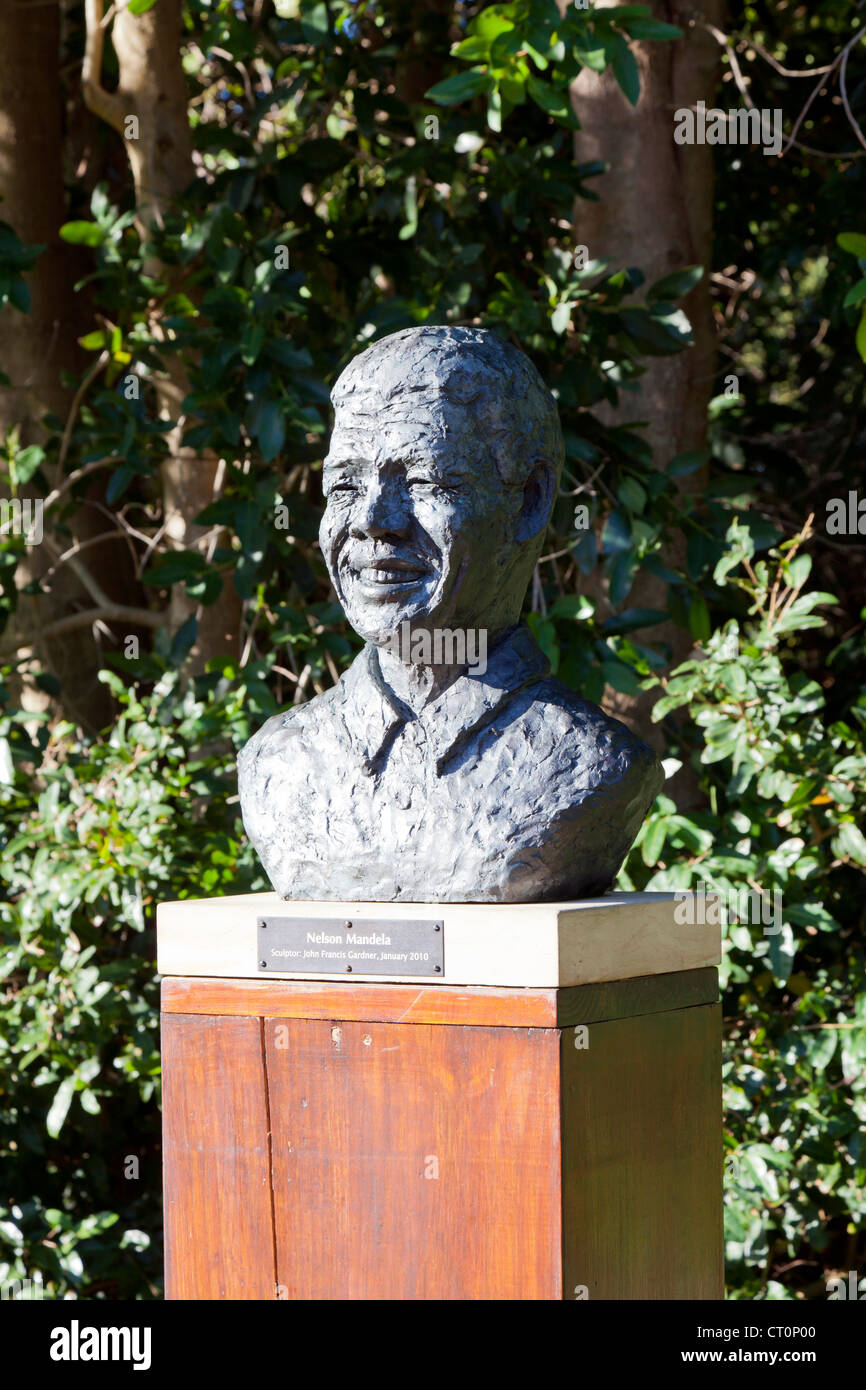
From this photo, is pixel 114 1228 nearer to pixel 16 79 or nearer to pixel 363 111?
pixel 363 111

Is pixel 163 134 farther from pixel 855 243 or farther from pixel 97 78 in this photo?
pixel 855 243

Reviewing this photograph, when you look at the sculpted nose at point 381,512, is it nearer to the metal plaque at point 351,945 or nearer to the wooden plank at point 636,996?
the metal plaque at point 351,945

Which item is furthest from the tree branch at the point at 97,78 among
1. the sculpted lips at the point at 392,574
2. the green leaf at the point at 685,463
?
the sculpted lips at the point at 392,574

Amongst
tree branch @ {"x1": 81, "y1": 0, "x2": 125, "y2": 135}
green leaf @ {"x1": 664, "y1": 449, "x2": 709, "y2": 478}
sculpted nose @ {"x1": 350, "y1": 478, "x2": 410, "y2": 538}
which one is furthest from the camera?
tree branch @ {"x1": 81, "y1": 0, "x2": 125, "y2": 135}

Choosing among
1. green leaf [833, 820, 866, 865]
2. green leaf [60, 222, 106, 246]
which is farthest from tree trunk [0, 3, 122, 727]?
green leaf [833, 820, 866, 865]

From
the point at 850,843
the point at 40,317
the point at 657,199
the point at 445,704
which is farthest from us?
the point at 40,317

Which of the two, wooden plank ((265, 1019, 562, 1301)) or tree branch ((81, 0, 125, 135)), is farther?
tree branch ((81, 0, 125, 135))

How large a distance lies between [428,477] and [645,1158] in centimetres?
110

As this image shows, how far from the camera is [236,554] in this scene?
13.8 ft

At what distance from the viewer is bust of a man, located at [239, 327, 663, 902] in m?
2.58

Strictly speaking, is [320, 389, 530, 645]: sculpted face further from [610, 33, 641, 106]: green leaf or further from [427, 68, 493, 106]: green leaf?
[610, 33, 641, 106]: green leaf

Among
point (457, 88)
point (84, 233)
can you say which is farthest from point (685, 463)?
point (84, 233)

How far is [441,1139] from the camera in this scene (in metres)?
2.49

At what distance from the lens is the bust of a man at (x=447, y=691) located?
8.46 ft
